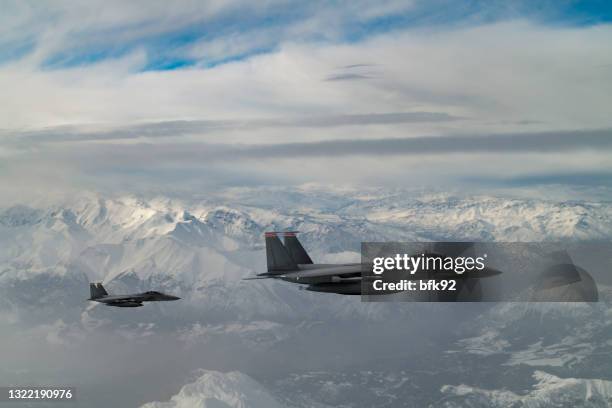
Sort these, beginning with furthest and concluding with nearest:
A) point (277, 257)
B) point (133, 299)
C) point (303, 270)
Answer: point (133, 299)
point (277, 257)
point (303, 270)

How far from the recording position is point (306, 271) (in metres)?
148

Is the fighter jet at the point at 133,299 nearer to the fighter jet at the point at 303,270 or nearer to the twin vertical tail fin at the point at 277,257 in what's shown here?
the twin vertical tail fin at the point at 277,257

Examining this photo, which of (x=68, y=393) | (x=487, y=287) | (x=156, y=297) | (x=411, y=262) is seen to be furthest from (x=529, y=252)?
(x=68, y=393)

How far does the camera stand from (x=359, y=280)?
130 metres

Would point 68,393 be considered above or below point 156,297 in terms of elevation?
below

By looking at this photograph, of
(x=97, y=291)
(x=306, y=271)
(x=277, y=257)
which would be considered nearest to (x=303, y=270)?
(x=306, y=271)

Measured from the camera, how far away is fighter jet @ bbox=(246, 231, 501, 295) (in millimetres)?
130750

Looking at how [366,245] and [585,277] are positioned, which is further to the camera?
[585,277]

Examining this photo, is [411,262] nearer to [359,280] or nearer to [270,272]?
[359,280]

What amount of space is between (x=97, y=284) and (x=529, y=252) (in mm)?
126633

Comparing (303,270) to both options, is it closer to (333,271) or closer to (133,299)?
(333,271)

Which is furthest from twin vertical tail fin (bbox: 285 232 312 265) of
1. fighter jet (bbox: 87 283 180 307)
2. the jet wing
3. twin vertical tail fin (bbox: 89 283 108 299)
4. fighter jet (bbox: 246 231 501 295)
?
twin vertical tail fin (bbox: 89 283 108 299)

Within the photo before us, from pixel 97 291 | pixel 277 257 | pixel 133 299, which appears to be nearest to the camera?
pixel 277 257

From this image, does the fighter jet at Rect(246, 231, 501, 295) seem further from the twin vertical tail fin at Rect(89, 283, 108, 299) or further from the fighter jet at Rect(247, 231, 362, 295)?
the twin vertical tail fin at Rect(89, 283, 108, 299)
